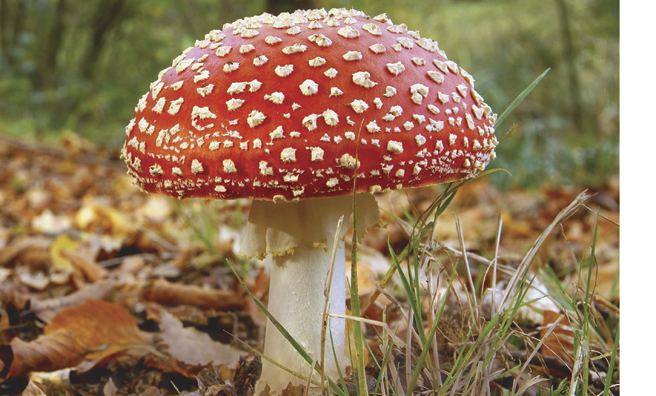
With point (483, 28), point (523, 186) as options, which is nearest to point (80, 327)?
point (523, 186)

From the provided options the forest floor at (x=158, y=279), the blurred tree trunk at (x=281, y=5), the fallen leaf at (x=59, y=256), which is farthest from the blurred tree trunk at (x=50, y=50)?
the fallen leaf at (x=59, y=256)

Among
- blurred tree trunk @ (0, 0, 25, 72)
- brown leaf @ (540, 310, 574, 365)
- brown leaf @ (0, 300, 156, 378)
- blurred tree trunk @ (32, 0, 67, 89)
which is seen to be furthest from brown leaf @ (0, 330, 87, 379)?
blurred tree trunk @ (0, 0, 25, 72)

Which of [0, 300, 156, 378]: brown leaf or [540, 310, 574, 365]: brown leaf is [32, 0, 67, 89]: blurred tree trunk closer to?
[0, 300, 156, 378]: brown leaf

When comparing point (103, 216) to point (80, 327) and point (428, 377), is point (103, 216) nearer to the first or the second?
point (80, 327)

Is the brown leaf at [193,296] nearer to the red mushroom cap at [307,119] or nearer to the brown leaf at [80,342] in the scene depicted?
the brown leaf at [80,342]

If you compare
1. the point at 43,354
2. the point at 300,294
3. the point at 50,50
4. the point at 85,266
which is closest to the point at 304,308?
the point at 300,294
